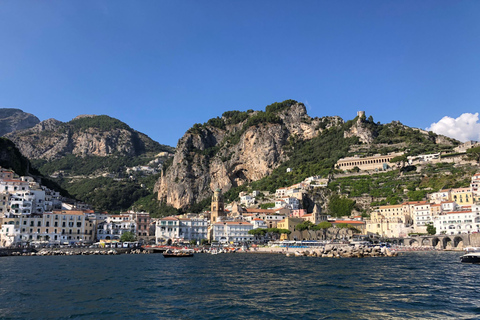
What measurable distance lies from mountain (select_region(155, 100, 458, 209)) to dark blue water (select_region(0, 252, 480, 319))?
3007 inches

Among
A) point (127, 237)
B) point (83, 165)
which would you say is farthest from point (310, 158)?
point (83, 165)

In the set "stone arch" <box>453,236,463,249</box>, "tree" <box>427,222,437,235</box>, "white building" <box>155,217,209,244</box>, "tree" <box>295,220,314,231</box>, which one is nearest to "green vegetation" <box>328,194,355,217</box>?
"tree" <box>295,220,314,231</box>

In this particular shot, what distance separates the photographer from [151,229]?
86.4 m

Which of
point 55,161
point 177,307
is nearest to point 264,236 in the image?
point 177,307

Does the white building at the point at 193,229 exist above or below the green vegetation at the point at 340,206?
below

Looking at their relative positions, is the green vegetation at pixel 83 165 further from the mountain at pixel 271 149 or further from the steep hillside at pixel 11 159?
the steep hillside at pixel 11 159

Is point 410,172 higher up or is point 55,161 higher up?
point 55,161

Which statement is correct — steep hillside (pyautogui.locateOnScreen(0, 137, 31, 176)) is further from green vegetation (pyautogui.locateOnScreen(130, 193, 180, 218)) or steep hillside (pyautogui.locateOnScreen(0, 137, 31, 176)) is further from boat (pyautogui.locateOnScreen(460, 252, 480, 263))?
boat (pyautogui.locateOnScreen(460, 252, 480, 263))

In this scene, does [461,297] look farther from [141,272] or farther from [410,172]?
[410,172]

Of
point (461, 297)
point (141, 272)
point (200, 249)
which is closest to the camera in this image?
point (461, 297)

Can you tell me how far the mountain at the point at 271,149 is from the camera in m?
113

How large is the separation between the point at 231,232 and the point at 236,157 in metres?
56.2

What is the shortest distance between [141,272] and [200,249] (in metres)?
31.8

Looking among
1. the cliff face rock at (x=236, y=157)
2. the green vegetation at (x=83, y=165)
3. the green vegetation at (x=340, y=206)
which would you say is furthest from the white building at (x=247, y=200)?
the green vegetation at (x=83, y=165)
